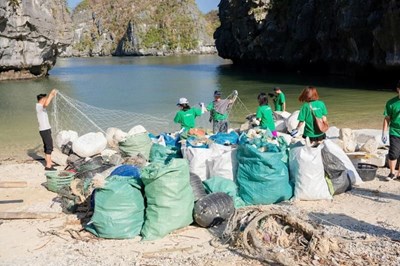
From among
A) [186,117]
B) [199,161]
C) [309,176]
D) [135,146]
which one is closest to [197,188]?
[199,161]

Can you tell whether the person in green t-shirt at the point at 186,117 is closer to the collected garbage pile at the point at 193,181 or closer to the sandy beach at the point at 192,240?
the collected garbage pile at the point at 193,181

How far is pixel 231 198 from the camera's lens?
19.2 ft

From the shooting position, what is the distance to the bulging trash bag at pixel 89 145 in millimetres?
8758

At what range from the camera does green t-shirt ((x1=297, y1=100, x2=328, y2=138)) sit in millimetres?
7199

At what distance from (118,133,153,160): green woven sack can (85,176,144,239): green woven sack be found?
9.40ft

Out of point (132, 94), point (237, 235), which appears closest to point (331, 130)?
point (237, 235)

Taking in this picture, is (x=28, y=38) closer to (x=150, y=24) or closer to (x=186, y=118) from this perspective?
(x=186, y=118)

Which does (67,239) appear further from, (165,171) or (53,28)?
(53,28)

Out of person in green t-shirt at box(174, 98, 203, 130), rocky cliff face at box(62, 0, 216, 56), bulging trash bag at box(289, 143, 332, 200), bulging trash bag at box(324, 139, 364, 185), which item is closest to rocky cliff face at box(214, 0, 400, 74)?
person in green t-shirt at box(174, 98, 203, 130)

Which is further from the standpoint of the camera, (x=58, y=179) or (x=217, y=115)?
(x=217, y=115)

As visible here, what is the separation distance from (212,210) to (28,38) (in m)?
39.7

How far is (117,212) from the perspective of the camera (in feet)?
17.5

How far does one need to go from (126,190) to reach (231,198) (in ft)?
4.70

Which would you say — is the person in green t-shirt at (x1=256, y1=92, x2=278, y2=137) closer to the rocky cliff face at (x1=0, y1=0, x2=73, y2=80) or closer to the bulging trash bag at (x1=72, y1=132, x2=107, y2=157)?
the bulging trash bag at (x1=72, y1=132, x2=107, y2=157)
